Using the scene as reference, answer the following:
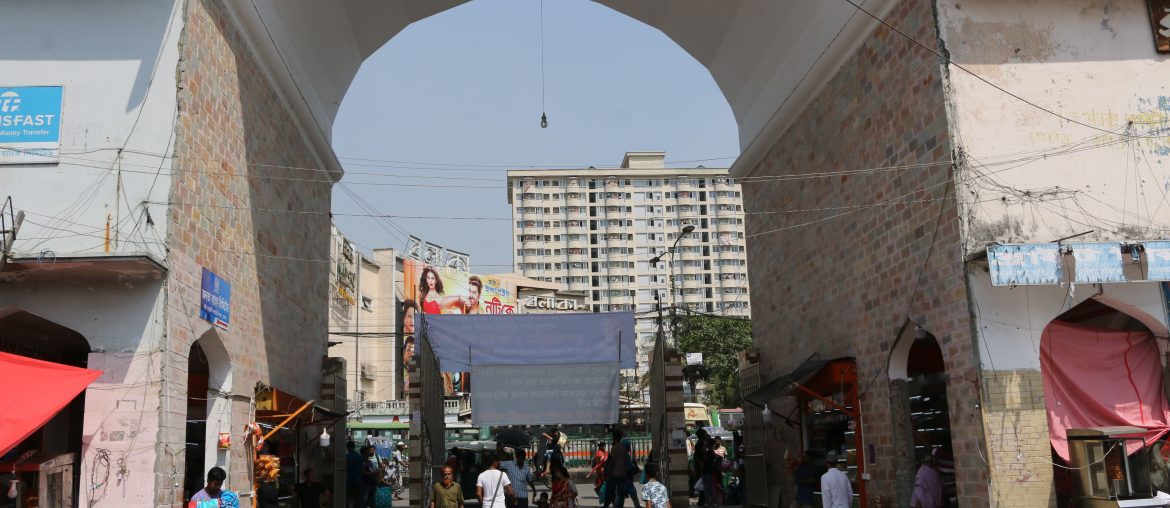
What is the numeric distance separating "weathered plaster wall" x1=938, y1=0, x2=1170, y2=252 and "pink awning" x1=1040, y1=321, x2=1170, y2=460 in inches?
43.1

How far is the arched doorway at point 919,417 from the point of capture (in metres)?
12.0

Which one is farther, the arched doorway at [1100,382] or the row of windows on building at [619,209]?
the row of windows on building at [619,209]

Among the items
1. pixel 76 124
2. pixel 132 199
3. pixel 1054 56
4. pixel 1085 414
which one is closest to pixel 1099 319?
pixel 1085 414

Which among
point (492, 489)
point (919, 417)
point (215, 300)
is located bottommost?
point (492, 489)

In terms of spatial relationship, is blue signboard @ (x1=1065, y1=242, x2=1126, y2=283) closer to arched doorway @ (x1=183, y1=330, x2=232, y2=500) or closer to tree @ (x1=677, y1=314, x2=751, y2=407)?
arched doorway @ (x1=183, y1=330, x2=232, y2=500)

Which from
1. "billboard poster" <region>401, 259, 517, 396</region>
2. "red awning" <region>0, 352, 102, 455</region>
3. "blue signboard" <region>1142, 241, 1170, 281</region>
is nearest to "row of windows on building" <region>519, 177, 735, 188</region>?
"billboard poster" <region>401, 259, 517, 396</region>

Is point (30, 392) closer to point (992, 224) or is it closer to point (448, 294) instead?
point (992, 224)

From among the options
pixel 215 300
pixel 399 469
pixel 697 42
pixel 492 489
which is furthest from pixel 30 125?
pixel 399 469

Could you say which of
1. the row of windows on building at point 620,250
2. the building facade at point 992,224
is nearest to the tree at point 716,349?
the building facade at point 992,224

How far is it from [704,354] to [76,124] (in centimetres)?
4649

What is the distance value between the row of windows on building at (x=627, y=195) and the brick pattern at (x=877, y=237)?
8141 centimetres

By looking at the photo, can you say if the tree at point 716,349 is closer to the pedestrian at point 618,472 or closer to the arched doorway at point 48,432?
the pedestrian at point 618,472

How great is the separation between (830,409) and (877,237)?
2.99 meters

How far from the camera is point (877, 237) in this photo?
12758mm
